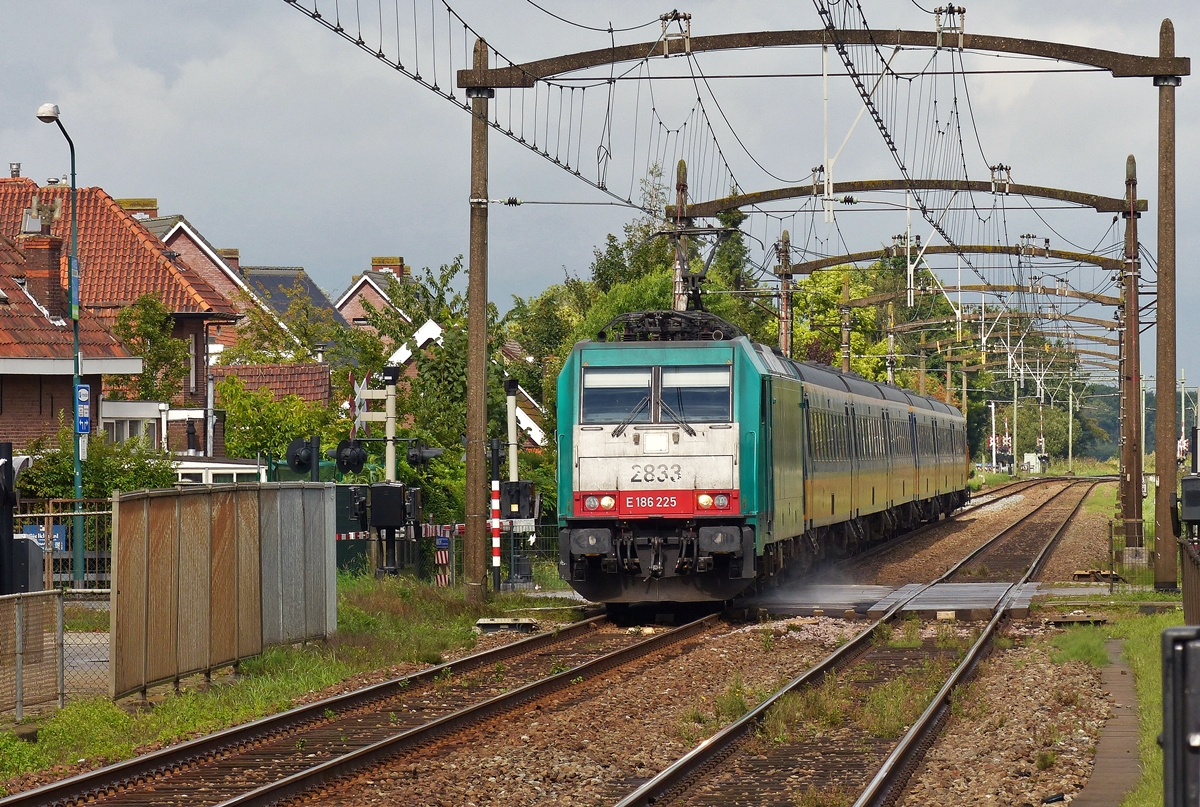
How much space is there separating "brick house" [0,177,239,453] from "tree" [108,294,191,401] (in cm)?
88

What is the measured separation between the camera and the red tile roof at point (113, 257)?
44844 millimetres

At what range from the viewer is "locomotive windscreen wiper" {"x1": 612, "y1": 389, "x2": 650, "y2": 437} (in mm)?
19436

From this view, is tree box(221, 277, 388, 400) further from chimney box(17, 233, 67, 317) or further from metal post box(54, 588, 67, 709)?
metal post box(54, 588, 67, 709)

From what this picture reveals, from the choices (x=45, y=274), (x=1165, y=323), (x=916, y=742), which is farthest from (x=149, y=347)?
(x=916, y=742)

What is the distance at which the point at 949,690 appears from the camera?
541 inches

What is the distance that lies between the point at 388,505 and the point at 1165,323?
11313mm

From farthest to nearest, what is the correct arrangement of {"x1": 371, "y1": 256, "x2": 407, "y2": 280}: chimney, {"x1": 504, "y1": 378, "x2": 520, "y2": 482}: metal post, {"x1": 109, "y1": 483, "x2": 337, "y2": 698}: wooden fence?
{"x1": 371, "y1": 256, "x2": 407, "y2": 280}: chimney, {"x1": 504, "y1": 378, "x2": 520, "y2": 482}: metal post, {"x1": 109, "y1": 483, "x2": 337, "y2": 698}: wooden fence

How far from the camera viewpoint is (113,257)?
47.9m

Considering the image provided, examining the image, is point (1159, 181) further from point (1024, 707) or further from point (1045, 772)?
point (1045, 772)

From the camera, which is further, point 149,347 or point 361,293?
point 361,293

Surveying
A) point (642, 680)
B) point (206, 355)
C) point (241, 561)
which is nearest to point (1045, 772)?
point (642, 680)

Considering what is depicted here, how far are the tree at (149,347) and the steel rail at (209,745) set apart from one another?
88.4ft

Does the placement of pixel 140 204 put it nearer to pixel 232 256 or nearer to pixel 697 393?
pixel 232 256

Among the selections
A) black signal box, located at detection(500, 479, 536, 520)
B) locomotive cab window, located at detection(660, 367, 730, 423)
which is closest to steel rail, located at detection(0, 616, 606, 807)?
locomotive cab window, located at detection(660, 367, 730, 423)
